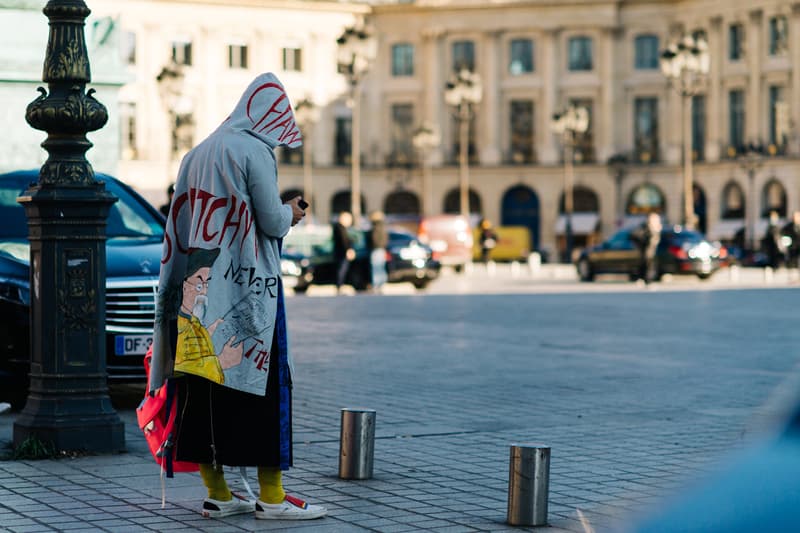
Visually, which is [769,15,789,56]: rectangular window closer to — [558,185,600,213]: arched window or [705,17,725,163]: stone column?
[705,17,725,163]: stone column

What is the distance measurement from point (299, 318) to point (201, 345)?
15.2m

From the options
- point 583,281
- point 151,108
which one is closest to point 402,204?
point 151,108

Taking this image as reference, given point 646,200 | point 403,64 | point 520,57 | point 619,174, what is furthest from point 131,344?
point 520,57

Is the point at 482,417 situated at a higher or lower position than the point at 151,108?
lower

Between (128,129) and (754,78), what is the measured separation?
3160 cm

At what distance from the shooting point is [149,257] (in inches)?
419

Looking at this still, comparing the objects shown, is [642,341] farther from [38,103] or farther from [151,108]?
[151,108]

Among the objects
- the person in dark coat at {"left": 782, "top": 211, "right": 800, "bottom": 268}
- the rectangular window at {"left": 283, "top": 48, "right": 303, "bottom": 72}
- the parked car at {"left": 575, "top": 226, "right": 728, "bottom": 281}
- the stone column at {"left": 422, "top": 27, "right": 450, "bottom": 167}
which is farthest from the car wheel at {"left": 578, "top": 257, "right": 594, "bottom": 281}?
the rectangular window at {"left": 283, "top": 48, "right": 303, "bottom": 72}

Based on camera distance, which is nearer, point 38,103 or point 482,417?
point 38,103

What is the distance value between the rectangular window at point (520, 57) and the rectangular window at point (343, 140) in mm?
9541

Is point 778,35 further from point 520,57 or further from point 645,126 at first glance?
point 520,57

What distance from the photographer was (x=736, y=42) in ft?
263

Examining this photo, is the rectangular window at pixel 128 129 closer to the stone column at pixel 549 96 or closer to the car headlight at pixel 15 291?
the stone column at pixel 549 96

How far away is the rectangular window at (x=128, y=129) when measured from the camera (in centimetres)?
7906
